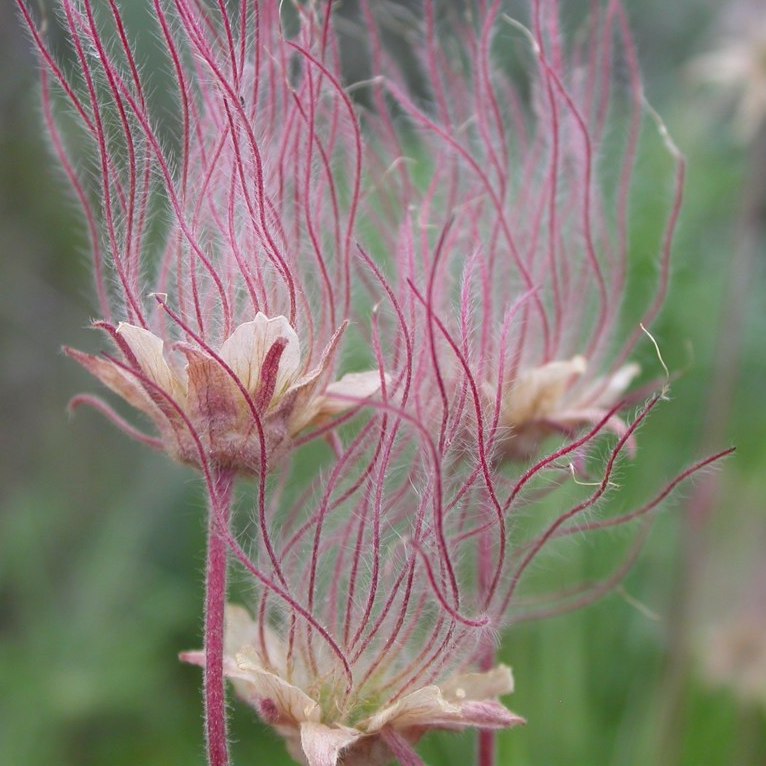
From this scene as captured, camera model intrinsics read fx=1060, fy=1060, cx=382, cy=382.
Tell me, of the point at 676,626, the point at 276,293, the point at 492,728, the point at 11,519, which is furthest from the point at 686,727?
the point at 11,519

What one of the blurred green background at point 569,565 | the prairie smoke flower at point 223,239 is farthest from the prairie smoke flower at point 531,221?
the blurred green background at point 569,565

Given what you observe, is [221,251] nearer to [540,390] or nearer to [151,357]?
[151,357]

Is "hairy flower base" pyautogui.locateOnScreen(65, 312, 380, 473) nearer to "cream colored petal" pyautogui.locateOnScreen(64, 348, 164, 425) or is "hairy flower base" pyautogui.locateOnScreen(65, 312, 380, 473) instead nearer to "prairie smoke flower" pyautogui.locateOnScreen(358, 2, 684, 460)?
"cream colored petal" pyautogui.locateOnScreen(64, 348, 164, 425)

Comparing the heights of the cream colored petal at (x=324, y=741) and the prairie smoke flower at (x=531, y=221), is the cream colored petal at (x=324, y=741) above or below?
below

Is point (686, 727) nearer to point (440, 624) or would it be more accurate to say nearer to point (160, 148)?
point (440, 624)

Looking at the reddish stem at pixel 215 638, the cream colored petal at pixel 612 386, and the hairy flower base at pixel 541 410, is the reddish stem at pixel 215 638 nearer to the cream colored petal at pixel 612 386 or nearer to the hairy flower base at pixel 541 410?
the hairy flower base at pixel 541 410
